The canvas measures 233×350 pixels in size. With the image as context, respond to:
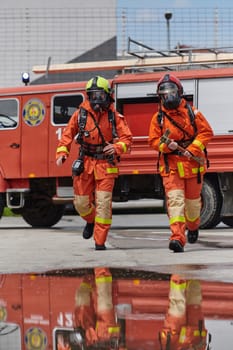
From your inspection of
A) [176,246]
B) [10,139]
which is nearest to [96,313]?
[176,246]

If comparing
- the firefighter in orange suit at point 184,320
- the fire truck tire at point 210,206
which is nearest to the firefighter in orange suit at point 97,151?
the firefighter in orange suit at point 184,320

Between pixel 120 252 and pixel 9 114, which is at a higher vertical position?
pixel 9 114

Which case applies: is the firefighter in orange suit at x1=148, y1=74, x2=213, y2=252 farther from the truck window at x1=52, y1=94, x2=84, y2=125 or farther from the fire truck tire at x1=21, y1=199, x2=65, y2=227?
the fire truck tire at x1=21, y1=199, x2=65, y2=227

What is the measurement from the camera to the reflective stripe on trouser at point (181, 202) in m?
10.6

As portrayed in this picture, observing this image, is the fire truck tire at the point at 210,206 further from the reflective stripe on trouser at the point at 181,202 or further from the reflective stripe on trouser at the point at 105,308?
the reflective stripe on trouser at the point at 105,308

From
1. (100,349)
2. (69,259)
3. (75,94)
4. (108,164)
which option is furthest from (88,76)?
(100,349)

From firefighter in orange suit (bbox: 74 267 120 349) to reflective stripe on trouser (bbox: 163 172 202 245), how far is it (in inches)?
79.5

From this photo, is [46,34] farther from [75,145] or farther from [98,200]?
[98,200]

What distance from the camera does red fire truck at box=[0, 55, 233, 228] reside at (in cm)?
1489

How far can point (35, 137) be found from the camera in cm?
1583

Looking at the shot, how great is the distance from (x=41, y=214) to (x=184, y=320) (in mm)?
10365

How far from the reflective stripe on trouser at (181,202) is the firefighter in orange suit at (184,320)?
262 centimetres

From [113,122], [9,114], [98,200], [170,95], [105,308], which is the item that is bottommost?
[98,200]

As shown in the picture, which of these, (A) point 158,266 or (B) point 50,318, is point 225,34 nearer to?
(A) point 158,266
